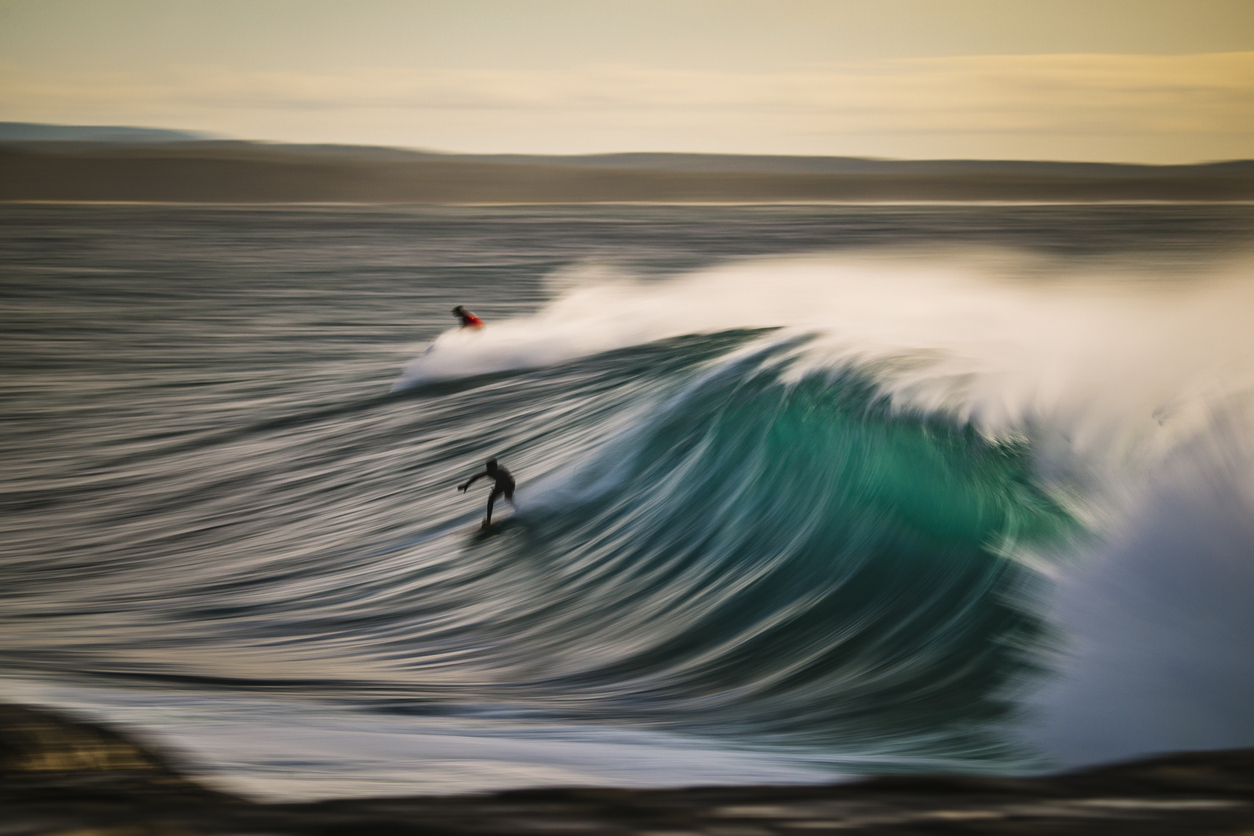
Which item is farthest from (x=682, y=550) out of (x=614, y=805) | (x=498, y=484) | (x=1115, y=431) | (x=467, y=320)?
(x=467, y=320)

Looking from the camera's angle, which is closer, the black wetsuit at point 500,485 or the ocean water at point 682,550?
the ocean water at point 682,550

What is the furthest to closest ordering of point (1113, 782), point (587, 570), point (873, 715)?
point (587, 570) < point (873, 715) < point (1113, 782)

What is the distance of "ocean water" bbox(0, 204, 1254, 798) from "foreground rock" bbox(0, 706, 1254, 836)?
0.32 m

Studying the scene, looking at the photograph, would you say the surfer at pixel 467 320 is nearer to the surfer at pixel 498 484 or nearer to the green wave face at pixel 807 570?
the green wave face at pixel 807 570

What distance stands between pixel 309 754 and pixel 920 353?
6.12m

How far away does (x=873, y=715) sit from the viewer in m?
4.08

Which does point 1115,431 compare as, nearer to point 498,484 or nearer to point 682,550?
point 682,550

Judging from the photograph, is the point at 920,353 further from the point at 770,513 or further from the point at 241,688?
the point at 241,688

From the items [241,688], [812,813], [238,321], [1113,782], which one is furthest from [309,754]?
[238,321]

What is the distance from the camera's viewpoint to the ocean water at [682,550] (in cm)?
379

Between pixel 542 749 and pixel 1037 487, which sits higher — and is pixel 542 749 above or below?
below

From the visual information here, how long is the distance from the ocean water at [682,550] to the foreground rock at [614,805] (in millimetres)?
316

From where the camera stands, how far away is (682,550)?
6.17 m

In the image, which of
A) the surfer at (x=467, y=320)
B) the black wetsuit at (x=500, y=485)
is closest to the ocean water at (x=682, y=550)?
the black wetsuit at (x=500, y=485)
